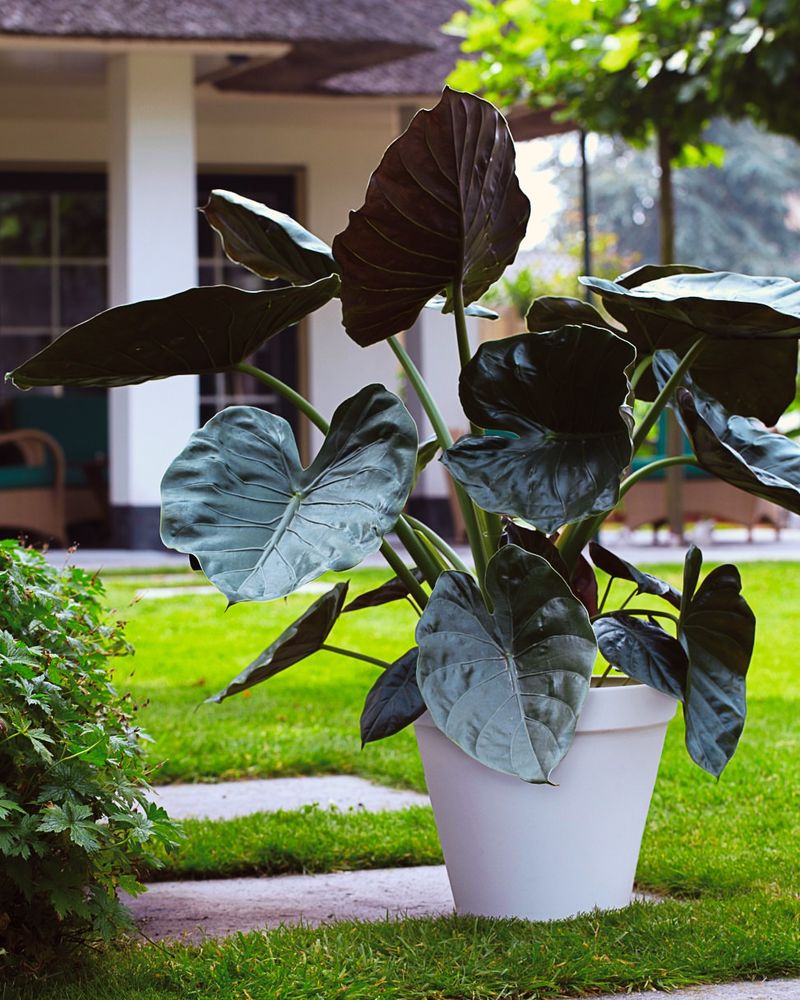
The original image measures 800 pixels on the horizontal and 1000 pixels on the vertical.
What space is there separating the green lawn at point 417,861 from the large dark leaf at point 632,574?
423mm

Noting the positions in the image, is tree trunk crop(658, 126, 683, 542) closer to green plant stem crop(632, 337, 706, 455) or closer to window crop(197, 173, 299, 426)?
window crop(197, 173, 299, 426)

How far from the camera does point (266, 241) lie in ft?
7.19

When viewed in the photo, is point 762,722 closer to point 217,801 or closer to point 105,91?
point 217,801

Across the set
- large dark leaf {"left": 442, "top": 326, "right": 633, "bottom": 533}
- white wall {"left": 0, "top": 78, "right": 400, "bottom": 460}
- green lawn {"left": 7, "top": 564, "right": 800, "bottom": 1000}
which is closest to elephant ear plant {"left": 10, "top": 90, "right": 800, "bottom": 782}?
large dark leaf {"left": 442, "top": 326, "right": 633, "bottom": 533}

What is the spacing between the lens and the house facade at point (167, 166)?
707cm

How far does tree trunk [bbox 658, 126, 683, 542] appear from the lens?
26.6 feet

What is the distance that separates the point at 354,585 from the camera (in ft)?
19.7

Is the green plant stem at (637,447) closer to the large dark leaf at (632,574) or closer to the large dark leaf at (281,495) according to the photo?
the large dark leaf at (632,574)

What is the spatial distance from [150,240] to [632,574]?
222 inches

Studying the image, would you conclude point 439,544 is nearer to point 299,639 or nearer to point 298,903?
point 299,639

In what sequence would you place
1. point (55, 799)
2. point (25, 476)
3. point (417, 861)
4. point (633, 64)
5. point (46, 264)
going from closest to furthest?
point (55, 799) < point (417, 861) < point (633, 64) < point (25, 476) < point (46, 264)

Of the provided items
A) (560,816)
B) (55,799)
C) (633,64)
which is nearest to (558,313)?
(560,816)

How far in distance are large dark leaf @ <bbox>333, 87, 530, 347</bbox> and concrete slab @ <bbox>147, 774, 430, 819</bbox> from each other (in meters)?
1.12

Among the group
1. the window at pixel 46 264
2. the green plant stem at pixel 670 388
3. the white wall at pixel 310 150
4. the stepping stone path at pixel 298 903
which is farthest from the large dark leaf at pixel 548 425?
the window at pixel 46 264
